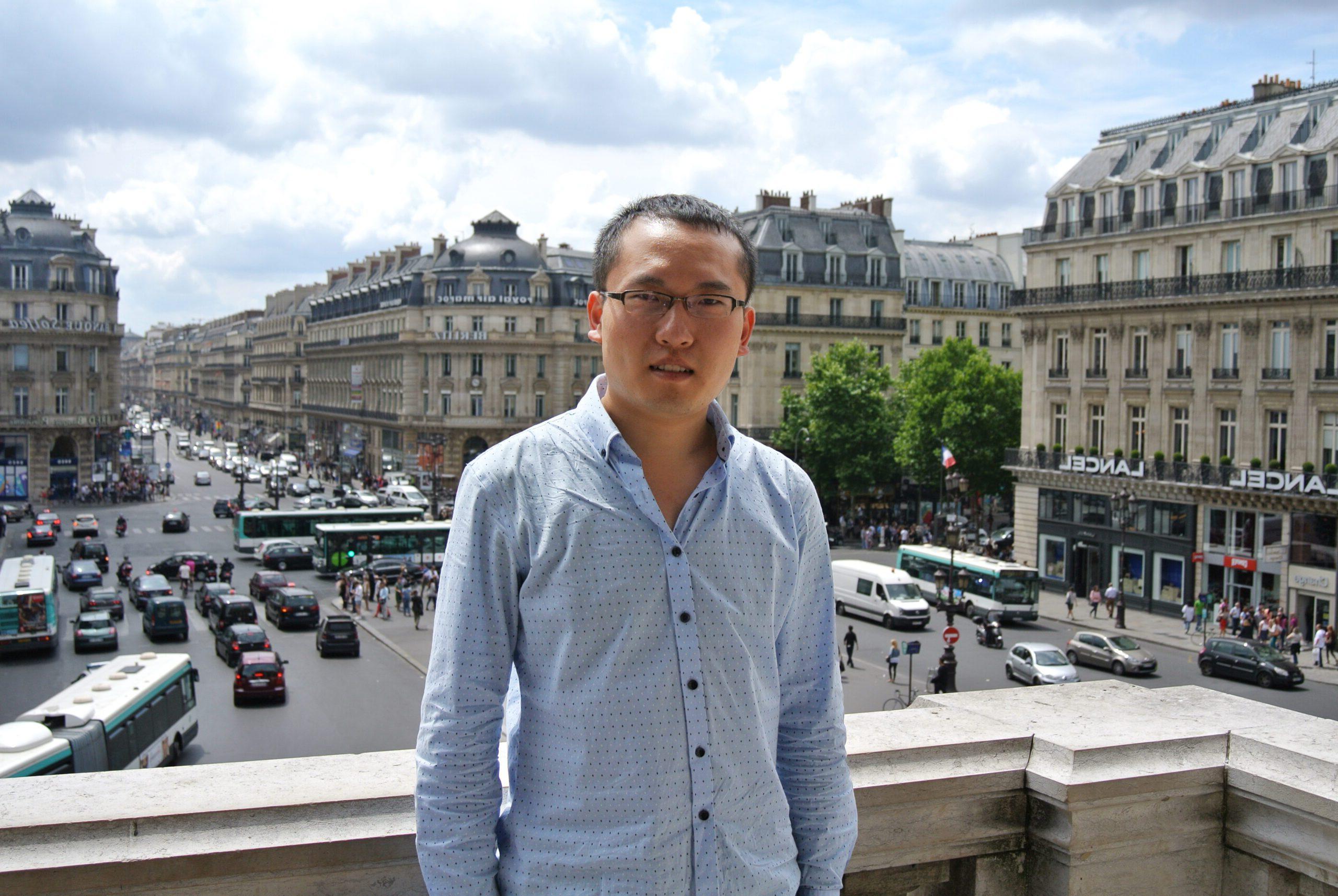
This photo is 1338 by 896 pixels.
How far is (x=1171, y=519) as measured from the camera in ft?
127

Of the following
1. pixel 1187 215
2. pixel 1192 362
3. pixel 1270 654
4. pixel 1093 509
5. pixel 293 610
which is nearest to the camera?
pixel 1270 654

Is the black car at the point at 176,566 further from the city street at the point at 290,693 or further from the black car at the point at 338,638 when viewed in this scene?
the black car at the point at 338,638

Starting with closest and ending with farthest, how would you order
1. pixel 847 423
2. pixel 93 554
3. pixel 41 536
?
pixel 93 554 → pixel 41 536 → pixel 847 423

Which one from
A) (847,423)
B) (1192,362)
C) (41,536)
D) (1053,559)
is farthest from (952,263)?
(41,536)

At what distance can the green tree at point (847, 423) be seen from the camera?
56.8m

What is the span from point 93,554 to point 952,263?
168 feet

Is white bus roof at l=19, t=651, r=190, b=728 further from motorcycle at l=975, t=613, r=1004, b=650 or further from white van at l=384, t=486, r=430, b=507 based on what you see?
white van at l=384, t=486, r=430, b=507

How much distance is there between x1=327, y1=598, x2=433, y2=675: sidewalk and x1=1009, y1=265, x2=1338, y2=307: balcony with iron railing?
76.3 ft

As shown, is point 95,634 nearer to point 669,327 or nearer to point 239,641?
point 239,641

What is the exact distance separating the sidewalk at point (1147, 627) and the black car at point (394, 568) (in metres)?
6.47

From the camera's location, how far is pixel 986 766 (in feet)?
13.6

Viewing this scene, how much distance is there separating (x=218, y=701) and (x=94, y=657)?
6800 millimetres

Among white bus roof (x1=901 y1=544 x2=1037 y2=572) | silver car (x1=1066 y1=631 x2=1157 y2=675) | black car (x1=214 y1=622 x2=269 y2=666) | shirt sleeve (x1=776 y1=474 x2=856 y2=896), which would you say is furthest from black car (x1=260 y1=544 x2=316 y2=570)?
shirt sleeve (x1=776 y1=474 x2=856 y2=896)

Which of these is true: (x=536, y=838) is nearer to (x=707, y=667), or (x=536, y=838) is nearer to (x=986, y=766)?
(x=707, y=667)
